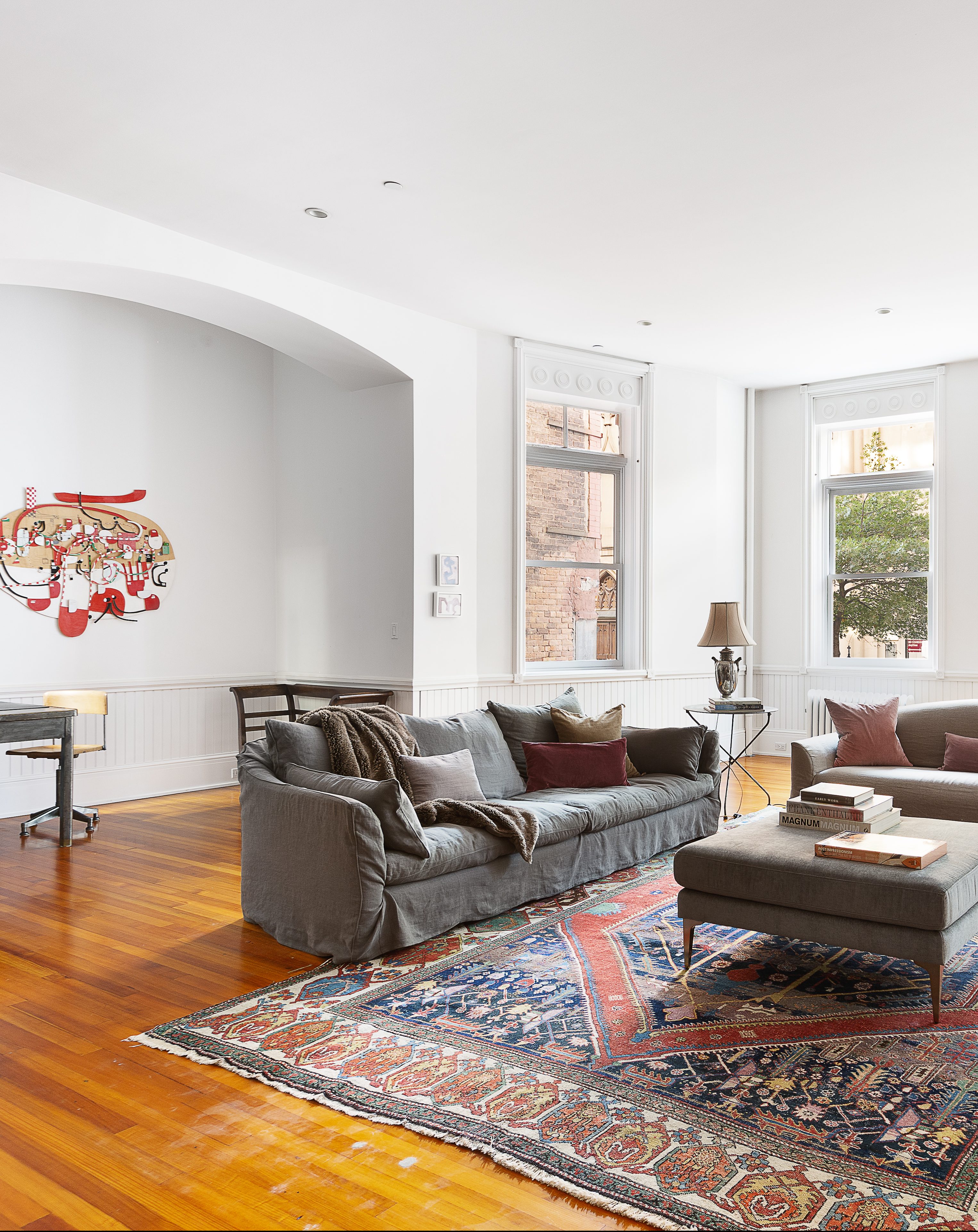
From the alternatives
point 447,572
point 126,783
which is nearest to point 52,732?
point 126,783

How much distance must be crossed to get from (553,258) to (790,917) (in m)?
3.83

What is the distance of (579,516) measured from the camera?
299 inches

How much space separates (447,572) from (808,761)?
264 centimetres

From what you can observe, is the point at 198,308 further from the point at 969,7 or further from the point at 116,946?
the point at 969,7

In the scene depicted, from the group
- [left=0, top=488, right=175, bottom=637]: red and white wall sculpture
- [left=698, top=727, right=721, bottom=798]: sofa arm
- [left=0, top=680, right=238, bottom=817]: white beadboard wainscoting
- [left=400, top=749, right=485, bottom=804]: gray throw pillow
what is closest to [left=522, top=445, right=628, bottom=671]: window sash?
[left=698, top=727, right=721, bottom=798]: sofa arm

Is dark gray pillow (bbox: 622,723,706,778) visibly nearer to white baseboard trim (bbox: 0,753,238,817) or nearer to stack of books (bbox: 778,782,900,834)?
stack of books (bbox: 778,782,900,834)

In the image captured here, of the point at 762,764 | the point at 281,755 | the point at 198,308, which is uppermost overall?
the point at 198,308

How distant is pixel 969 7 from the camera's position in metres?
3.16

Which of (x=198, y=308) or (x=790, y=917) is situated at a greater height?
(x=198, y=308)

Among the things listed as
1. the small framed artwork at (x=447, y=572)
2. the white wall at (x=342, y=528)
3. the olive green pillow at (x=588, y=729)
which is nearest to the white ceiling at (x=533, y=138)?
the white wall at (x=342, y=528)

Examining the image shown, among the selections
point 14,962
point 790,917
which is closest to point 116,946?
point 14,962

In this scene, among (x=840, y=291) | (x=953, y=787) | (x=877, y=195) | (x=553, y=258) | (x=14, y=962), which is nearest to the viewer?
(x=14, y=962)

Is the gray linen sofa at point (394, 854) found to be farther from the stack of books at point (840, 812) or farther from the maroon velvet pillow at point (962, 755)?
the maroon velvet pillow at point (962, 755)

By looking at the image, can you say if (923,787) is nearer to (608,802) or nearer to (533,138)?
(608,802)
